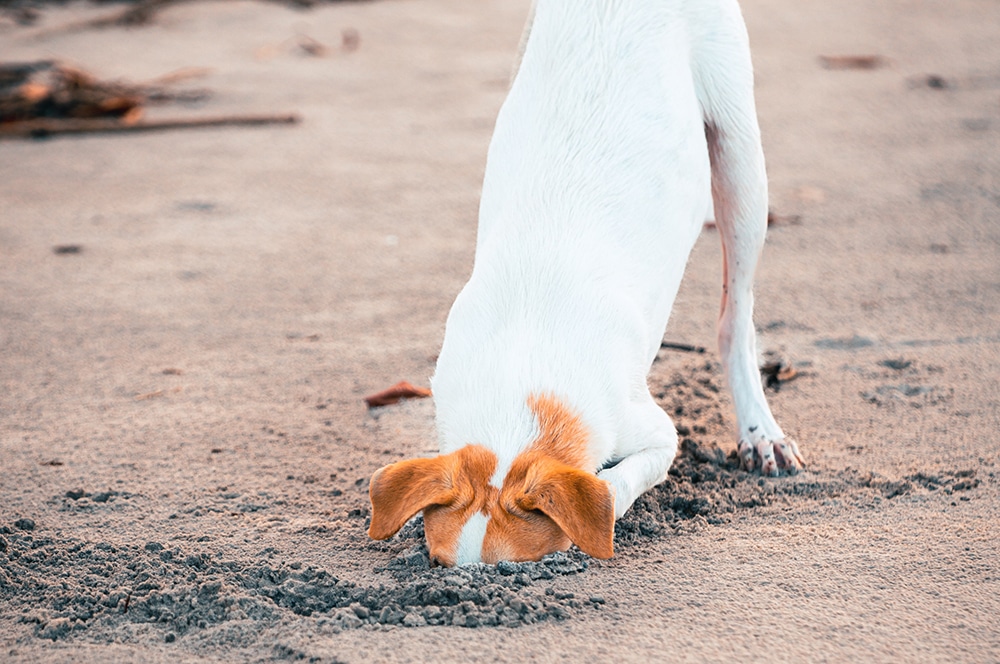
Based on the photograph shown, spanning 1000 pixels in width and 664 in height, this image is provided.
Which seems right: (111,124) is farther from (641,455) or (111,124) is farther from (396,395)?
(641,455)

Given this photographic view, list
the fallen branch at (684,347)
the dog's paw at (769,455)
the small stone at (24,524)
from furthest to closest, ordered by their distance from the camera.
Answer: the fallen branch at (684,347) < the dog's paw at (769,455) < the small stone at (24,524)

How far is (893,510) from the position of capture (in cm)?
334

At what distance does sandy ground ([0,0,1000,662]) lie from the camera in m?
2.74

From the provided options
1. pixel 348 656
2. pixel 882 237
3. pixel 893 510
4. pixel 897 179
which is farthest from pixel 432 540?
pixel 897 179

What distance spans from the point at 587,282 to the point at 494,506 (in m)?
0.79

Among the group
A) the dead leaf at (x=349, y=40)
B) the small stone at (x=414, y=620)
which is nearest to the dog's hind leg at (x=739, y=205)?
the small stone at (x=414, y=620)

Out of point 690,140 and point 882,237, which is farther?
point 882,237

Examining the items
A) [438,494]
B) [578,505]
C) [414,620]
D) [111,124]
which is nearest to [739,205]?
[578,505]

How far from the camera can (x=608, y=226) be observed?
3314 mm

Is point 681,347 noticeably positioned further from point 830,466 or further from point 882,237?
point 882,237

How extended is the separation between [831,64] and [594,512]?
23.8 feet

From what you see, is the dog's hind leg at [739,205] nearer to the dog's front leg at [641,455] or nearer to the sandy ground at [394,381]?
the sandy ground at [394,381]

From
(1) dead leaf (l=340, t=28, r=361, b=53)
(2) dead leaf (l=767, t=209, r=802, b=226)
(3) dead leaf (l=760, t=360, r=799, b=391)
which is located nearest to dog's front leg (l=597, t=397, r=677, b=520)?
(3) dead leaf (l=760, t=360, r=799, b=391)

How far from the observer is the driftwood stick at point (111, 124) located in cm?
766
